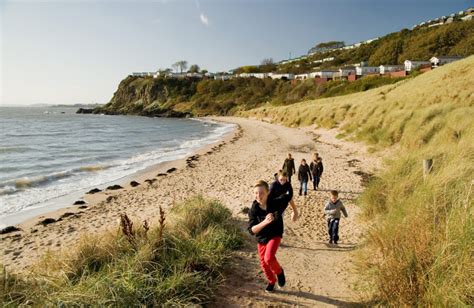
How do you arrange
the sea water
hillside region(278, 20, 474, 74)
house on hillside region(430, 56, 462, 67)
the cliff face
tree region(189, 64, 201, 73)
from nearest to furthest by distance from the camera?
the sea water
house on hillside region(430, 56, 462, 67)
hillside region(278, 20, 474, 74)
the cliff face
tree region(189, 64, 201, 73)

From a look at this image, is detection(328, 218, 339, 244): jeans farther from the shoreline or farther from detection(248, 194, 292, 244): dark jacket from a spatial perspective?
the shoreline

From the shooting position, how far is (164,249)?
4773 millimetres

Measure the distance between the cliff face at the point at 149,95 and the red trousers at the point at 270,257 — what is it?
93.5m

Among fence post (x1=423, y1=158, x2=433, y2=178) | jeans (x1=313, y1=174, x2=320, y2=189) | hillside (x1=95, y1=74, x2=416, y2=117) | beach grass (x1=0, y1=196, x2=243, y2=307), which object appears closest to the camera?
beach grass (x1=0, y1=196, x2=243, y2=307)

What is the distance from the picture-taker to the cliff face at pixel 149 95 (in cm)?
10350

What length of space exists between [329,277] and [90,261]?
150 inches

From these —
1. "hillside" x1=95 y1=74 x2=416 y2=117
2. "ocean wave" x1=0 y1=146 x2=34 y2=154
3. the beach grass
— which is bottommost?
"ocean wave" x1=0 y1=146 x2=34 y2=154

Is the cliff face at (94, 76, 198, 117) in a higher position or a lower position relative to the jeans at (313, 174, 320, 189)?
higher

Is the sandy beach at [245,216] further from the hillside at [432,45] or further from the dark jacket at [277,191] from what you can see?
the hillside at [432,45]

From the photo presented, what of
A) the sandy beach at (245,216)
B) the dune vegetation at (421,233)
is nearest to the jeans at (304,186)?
the sandy beach at (245,216)

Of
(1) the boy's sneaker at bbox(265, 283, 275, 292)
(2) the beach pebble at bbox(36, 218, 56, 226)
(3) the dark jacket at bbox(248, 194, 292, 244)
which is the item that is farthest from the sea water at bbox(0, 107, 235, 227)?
(3) the dark jacket at bbox(248, 194, 292, 244)

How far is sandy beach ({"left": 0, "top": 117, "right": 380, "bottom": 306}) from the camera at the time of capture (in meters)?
4.60

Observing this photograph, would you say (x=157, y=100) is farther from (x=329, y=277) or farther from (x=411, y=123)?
(x=329, y=277)

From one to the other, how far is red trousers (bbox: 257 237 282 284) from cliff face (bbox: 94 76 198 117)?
93472mm
